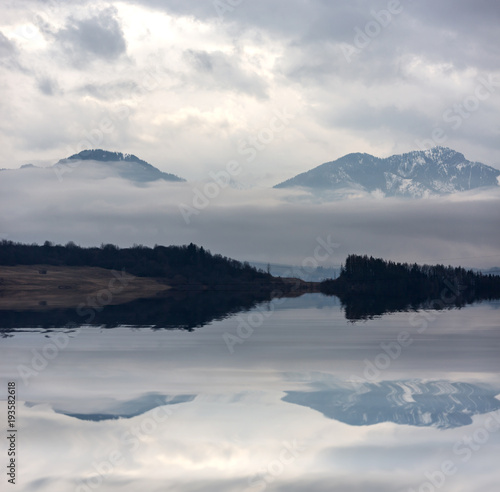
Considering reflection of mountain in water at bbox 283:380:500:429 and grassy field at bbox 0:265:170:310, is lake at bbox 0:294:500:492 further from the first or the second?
grassy field at bbox 0:265:170:310

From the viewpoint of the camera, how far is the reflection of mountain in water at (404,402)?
1182 inches

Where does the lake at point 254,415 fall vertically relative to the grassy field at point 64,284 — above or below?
below

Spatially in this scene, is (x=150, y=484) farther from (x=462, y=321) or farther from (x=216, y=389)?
(x=462, y=321)

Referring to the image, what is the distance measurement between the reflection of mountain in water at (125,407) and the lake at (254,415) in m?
0.09

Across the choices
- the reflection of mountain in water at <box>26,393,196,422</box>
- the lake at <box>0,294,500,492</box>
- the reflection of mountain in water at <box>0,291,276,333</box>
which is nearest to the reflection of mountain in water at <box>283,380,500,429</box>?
the lake at <box>0,294,500,492</box>

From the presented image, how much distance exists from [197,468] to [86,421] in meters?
7.55

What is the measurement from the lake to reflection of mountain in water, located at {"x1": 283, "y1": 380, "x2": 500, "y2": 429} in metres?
0.09

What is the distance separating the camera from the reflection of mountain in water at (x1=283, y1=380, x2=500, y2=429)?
30.0m

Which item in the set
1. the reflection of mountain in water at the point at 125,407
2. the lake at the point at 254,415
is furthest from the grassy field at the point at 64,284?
the reflection of mountain in water at the point at 125,407

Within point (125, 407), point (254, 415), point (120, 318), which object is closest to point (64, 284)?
point (120, 318)

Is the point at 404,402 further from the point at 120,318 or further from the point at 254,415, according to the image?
the point at 120,318

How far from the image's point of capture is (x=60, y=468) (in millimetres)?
24109

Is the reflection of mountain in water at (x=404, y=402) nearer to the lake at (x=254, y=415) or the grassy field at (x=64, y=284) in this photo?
the lake at (x=254, y=415)

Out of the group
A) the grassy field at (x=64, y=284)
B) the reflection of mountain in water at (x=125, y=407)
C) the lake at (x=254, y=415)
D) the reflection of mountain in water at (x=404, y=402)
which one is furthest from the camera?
the grassy field at (x=64, y=284)
